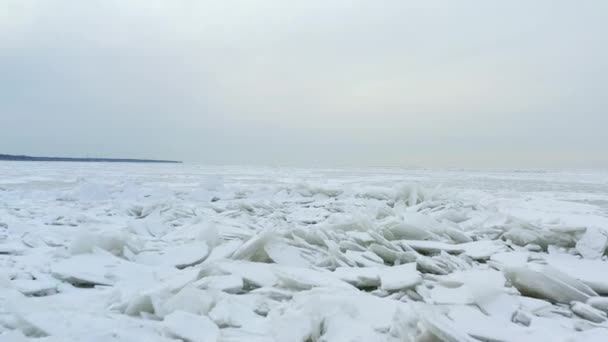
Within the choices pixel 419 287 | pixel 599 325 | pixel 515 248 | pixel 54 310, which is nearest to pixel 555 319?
pixel 599 325

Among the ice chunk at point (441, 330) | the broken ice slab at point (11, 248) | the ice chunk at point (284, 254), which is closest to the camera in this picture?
the ice chunk at point (441, 330)

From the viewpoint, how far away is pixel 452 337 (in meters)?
1.33

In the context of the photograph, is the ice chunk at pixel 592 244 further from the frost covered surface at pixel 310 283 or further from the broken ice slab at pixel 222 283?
the broken ice slab at pixel 222 283

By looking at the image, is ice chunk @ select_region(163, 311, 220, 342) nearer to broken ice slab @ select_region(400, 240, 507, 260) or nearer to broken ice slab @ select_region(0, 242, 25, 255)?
broken ice slab @ select_region(400, 240, 507, 260)

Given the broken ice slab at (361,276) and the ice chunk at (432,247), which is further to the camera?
the ice chunk at (432,247)

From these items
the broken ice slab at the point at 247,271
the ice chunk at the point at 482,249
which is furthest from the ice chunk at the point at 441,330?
the ice chunk at the point at 482,249

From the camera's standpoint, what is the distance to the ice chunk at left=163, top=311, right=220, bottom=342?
1.45m

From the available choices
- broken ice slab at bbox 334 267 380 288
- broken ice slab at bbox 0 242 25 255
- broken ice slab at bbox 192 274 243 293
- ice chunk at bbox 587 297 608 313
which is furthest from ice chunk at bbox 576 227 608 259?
broken ice slab at bbox 0 242 25 255

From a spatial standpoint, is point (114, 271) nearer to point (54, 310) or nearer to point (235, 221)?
point (54, 310)

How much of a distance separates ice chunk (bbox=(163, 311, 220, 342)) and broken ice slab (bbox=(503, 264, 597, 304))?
1541 millimetres

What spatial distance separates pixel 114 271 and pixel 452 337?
179cm

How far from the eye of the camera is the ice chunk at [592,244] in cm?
277

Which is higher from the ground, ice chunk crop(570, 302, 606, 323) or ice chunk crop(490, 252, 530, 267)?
ice chunk crop(490, 252, 530, 267)

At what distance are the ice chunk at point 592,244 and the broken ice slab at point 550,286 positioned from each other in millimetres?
914
